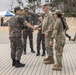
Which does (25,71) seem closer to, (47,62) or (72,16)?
(47,62)

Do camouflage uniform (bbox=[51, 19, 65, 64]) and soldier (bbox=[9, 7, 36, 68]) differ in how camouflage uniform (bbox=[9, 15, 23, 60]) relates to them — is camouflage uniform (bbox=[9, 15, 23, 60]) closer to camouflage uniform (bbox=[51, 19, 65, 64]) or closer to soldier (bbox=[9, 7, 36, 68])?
soldier (bbox=[9, 7, 36, 68])

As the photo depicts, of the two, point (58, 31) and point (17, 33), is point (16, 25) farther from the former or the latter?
point (58, 31)

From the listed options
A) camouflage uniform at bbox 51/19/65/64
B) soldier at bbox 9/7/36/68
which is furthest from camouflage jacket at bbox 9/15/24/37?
camouflage uniform at bbox 51/19/65/64

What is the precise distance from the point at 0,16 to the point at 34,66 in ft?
95.7

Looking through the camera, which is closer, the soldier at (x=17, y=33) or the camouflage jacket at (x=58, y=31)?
the camouflage jacket at (x=58, y=31)

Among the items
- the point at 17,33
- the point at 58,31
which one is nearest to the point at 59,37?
the point at 58,31

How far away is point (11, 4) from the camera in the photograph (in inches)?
2672

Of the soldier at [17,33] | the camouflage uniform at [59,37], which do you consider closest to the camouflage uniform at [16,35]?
the soldier at [17,33]

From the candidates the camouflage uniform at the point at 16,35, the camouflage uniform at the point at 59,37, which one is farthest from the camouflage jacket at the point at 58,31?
the camouflage uniform at the point at 16,35

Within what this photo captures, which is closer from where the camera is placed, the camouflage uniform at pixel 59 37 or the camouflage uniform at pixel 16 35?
the camouflage uniform at pixel 59 37

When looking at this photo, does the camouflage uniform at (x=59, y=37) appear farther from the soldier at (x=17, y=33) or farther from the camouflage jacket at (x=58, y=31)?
the soldier at (x=17, y=33)

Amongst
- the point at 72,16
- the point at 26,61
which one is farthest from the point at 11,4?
the point at 26,61

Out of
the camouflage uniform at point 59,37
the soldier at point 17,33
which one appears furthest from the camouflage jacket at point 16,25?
the camouflage uniform at point 59,37

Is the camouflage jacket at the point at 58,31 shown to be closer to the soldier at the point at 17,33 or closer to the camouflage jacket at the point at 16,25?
the soldier at the point at 17,33
